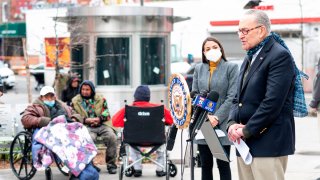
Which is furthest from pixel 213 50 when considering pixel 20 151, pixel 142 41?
pixel 142 41

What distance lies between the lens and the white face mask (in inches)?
309

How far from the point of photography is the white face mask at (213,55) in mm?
7840

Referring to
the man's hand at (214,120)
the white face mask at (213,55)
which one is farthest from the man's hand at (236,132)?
the white face mask at (213,55)

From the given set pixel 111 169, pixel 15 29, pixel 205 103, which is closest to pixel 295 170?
pixel 111 169

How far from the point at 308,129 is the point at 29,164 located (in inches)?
342

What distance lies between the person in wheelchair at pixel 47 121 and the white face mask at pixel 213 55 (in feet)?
7.69

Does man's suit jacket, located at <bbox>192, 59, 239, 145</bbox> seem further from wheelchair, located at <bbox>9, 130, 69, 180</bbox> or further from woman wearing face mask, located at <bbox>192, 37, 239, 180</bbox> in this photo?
wheelchair, located at <bbox>9, 130, 69, 180</bbox>

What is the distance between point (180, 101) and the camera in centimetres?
680

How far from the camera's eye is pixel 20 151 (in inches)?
418

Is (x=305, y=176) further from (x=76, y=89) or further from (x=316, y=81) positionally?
(x=76, y=89)

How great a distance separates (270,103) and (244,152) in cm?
44

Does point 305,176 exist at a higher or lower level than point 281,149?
lower

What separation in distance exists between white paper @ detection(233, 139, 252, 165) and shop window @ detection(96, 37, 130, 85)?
1019 centimetres

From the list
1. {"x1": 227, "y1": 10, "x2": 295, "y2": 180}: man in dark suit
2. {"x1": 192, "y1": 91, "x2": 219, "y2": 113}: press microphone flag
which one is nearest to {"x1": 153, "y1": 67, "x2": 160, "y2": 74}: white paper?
{"x1": 192, "y1": 91, "x2": 219, "y2": 113}: press microphone flag
